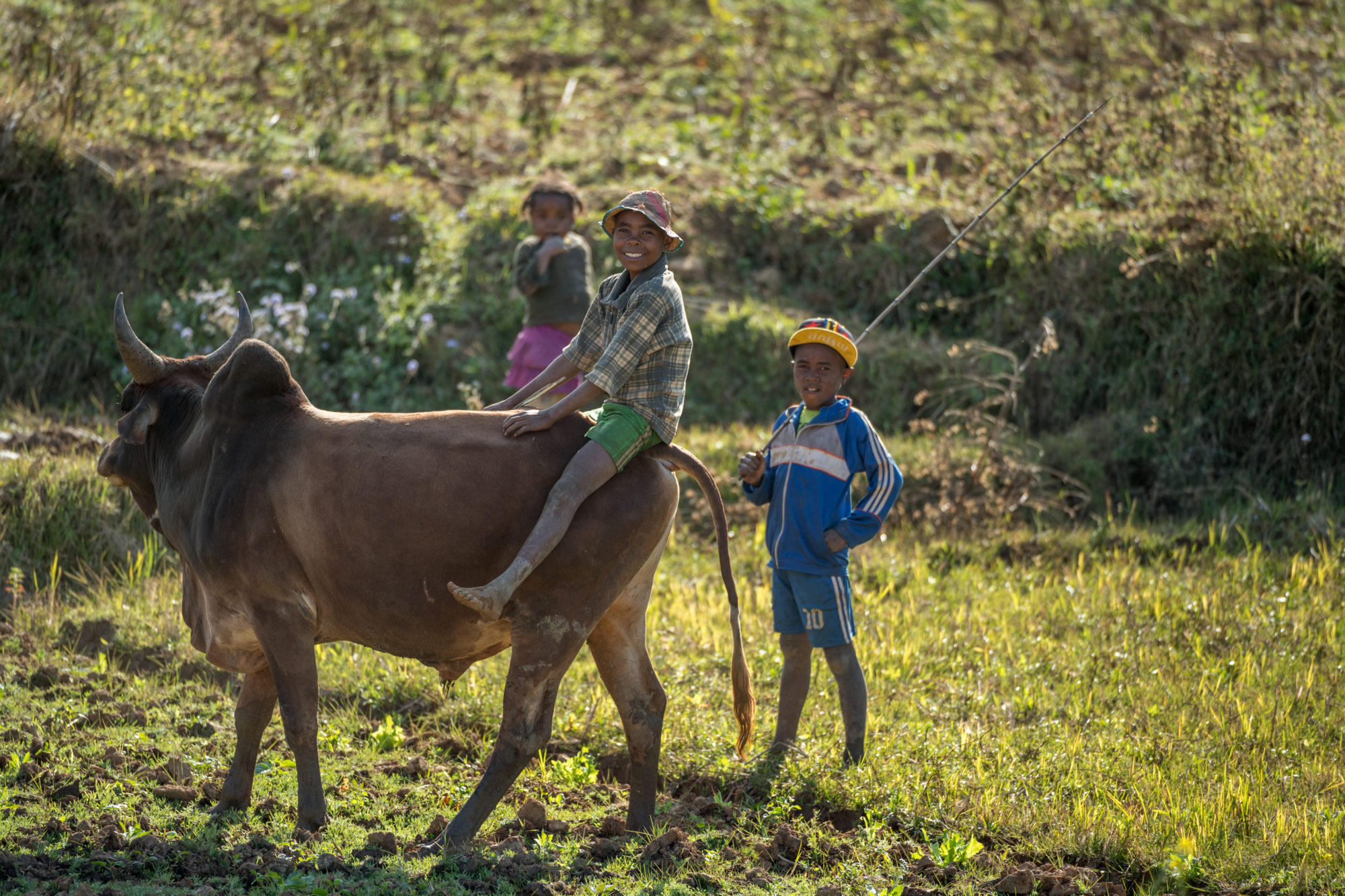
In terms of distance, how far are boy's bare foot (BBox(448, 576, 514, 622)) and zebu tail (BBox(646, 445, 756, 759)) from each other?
2.55 ft

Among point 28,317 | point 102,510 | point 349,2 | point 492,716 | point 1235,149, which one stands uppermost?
point 349,2

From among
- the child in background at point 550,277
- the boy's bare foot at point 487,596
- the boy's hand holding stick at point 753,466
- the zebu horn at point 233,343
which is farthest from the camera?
the child in background at point 550,277

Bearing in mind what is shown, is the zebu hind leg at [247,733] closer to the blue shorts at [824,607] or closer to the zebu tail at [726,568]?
the zebu tail at [726,568]

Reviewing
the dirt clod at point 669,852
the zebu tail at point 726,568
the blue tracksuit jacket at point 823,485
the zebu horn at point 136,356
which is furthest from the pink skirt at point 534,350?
the dirt clod at point 669,852

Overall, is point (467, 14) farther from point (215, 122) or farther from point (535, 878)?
point (535, 878)

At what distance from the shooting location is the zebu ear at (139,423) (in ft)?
15.7

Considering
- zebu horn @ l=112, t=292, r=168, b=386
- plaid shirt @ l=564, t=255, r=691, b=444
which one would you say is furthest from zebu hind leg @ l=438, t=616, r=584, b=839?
zebu horn @ l=112, t=292, r=168, b=386

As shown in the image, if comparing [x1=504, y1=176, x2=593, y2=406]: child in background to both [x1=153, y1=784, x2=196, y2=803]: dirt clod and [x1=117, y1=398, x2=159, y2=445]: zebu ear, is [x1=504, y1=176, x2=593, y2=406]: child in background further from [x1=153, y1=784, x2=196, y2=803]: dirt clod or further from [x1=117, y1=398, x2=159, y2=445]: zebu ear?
[x1=153, y1=784, x2=196, y2=803]: dirt clod

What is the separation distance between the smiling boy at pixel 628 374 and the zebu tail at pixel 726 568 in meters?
0.08

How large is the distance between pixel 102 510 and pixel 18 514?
451 millimetres

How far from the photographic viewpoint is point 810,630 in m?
5.21

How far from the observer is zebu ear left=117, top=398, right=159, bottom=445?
15.7ft

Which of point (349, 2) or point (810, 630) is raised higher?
point (349, 2)

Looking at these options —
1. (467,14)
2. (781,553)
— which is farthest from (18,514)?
(467,14)
